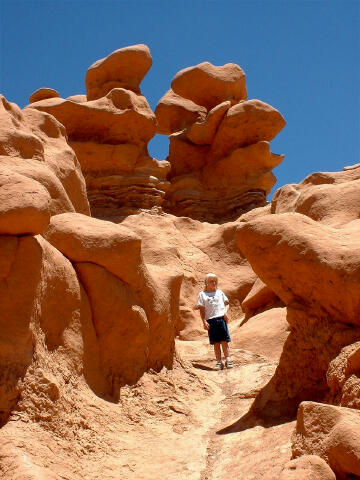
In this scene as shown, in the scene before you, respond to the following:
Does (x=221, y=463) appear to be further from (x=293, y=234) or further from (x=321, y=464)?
(x=293, y=234)

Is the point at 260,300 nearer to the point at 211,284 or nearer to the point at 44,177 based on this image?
the point at 211,284

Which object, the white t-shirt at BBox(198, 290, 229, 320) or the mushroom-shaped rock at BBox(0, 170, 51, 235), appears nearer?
the mushroom-shaped rock at BBox(0, 170, 51, 235)

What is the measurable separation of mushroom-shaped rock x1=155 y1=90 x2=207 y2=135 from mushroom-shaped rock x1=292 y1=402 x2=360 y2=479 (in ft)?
48.7

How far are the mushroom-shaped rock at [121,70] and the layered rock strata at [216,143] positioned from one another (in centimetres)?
209

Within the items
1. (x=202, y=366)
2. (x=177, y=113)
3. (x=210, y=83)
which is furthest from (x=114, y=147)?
(x=202, y=366)

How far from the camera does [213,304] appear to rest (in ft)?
26.0


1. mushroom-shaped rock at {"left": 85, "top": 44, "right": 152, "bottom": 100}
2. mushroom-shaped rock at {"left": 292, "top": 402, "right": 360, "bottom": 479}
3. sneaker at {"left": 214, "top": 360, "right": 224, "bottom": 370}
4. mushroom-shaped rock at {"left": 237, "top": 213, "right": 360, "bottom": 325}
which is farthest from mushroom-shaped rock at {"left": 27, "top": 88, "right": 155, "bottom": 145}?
mushroom-shaped rock at {"left": 292, "top": 402, "right": 360, "bottom": 479}

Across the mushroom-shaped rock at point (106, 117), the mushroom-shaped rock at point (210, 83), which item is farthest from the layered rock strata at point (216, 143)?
the mushroom-shaped rock at point (106, 117)

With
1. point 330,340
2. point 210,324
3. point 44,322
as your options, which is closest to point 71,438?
point 44,322

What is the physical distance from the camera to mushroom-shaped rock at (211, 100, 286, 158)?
1680cm

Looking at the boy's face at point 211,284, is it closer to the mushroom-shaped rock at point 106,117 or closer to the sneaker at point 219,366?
the sneaker at point 219,366

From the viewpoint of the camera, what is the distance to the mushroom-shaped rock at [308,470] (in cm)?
377

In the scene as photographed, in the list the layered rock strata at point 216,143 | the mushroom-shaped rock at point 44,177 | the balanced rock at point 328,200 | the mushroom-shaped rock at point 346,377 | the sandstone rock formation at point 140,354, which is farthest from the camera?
the layered rock strata at point 216,143

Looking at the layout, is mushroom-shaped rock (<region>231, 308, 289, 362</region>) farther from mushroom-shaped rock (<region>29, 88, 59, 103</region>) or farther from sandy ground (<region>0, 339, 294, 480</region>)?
mushroom-shaped rock (<region>29, 88, 59, 103</region>)
